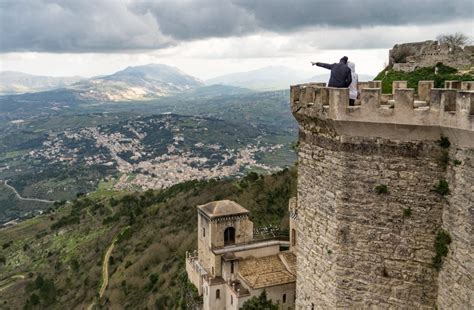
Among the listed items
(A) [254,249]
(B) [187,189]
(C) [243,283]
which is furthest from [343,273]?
(B) [187,189]

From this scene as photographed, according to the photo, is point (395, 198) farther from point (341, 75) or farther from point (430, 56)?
point (430, 56)

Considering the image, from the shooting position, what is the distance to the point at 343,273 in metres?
8.59

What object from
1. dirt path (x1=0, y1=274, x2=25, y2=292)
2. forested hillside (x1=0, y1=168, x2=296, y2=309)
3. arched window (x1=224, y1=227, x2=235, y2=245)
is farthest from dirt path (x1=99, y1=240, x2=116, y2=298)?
arched window (x1=224, y1=227, x2=235, y2=245)

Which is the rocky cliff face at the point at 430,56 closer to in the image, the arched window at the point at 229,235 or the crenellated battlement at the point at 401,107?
the arched window at the point at 229,235

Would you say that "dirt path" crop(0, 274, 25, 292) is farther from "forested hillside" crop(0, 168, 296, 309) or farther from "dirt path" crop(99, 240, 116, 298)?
"dirt path" crop(99, 240, 116, 298)

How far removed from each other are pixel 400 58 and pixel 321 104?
74.3 feet

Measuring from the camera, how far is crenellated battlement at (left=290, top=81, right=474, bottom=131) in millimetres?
7142

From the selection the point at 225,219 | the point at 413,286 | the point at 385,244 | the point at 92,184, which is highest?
the point at 385,244

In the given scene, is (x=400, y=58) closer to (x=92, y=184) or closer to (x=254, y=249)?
(x=254, y=249)

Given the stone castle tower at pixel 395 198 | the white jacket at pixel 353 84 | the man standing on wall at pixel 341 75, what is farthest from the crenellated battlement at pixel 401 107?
the man standing on wall at pixel 341 75

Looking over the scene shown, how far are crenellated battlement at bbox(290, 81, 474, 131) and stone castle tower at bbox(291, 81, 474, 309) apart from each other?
0.05ft

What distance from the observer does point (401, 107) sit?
7758mm

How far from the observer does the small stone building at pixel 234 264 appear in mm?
26000

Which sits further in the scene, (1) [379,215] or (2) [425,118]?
(1) [379,215]
